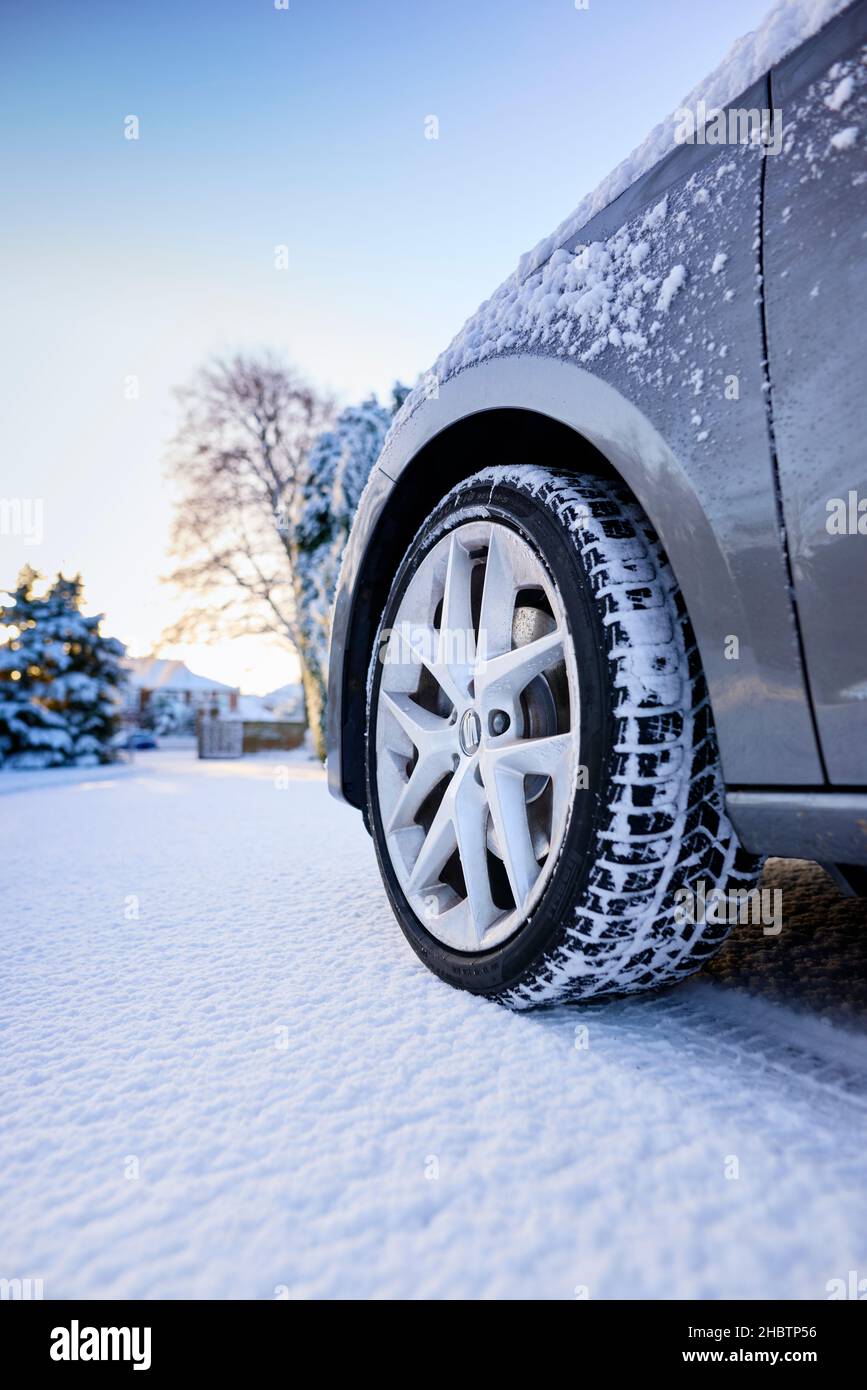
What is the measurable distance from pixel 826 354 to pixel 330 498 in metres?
12.7

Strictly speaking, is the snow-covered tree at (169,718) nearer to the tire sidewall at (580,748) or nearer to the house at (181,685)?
the house at (181,685)

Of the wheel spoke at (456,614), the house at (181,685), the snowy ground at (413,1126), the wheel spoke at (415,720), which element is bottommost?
the snowy ground at (413,1126)

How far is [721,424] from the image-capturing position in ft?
3.16

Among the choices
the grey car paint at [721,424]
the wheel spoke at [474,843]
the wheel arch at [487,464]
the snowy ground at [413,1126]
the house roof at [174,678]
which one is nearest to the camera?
the snowy ground at [413,1126]

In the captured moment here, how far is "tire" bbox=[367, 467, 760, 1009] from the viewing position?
1118 millimetres

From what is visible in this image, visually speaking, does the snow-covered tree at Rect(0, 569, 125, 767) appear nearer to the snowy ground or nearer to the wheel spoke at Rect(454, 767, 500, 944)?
the snowy ground

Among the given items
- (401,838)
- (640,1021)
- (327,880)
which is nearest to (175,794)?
(327,880)

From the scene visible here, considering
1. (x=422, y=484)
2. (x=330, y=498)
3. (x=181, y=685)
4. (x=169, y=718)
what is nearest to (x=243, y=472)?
(x=330, y=498)

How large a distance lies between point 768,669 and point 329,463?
13.1 meters

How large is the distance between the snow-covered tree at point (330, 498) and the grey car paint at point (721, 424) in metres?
11.5

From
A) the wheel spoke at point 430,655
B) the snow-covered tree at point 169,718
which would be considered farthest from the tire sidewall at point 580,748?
the snow-covered tree at point 169,718

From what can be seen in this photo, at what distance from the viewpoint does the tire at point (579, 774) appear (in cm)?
112

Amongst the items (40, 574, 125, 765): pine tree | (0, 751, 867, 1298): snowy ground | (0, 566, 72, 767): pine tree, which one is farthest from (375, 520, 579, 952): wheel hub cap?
(40, 574, 125, 765): pine tree
